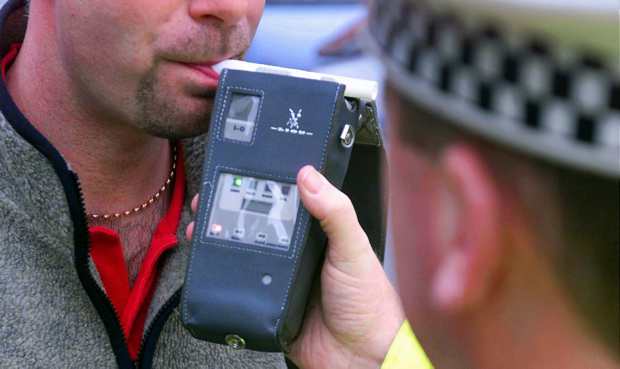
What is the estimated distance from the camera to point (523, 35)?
0.62 meters

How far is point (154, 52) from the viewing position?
1.63 meters

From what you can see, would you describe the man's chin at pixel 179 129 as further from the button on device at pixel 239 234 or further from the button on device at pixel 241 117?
the button on device at pixel 239 234

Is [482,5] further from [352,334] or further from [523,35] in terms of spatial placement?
[352,334]

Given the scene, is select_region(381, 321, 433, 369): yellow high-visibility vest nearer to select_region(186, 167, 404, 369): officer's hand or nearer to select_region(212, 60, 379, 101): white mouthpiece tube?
select_region(186, 167, 404, 369): officer's hand

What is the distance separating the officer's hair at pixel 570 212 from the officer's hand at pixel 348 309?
0.78 metres

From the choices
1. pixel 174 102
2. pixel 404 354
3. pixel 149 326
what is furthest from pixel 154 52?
pixel 404 354

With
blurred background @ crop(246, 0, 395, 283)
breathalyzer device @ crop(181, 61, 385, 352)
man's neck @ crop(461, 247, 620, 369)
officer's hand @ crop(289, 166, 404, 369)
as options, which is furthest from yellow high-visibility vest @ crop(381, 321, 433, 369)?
blurred background @ crop(246, 0, 395, 283)

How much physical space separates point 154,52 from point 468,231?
1.03 metres

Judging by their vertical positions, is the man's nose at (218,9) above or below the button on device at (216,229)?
above

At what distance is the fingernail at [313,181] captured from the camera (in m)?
1.44

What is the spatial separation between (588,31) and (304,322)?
115cm

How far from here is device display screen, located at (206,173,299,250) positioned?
1466mm

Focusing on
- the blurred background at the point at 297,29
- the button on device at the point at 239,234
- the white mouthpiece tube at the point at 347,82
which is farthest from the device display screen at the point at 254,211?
the blurred background at the point at 297,29

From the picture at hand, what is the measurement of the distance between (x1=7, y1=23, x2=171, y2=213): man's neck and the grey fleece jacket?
0.08 meters
